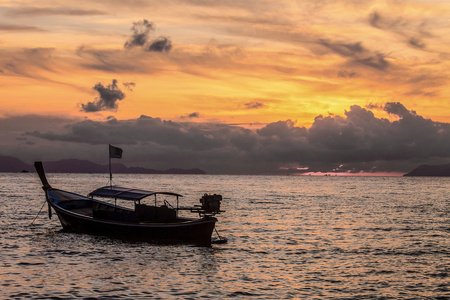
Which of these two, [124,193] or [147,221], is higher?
[124,193]

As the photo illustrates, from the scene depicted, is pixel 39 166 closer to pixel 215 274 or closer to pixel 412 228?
pixel 215 274

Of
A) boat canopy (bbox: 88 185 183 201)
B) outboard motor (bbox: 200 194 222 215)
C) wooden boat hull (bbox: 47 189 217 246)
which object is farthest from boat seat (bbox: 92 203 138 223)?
outboard motor (bbox: 200 194 222 215)

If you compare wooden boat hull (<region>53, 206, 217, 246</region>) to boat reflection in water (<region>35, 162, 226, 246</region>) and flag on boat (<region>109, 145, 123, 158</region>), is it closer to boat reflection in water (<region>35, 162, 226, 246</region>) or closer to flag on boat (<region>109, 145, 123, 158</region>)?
boat reflection in water (<region>35, 162, 226, 246</region>)

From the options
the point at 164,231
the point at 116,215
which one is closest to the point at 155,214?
the point at 164,231

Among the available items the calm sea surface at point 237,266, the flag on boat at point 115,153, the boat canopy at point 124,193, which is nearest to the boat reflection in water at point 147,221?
the boat canopy at point 124,193

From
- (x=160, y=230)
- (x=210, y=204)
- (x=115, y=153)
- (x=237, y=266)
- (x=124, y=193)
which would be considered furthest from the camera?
(x=115, y=153)

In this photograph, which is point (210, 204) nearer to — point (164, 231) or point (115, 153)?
point (164, 231)

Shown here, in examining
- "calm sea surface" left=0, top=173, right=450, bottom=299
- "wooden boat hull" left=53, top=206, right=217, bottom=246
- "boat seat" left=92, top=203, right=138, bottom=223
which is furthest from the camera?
"boat seat" left=92, top=203, right=138, bottom=223

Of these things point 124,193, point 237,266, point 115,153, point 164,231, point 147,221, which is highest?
point 115,153

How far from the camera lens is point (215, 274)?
25.3m

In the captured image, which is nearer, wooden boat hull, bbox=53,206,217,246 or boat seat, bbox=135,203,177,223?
wooden boat hull, bbox=53,206,217,246

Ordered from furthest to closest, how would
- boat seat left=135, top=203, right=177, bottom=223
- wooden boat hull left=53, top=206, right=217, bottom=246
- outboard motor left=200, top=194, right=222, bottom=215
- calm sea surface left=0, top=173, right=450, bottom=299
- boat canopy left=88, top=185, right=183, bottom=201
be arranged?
boat seat left=135, top=203, right=177, bottom=223 → boat canopy left=88, top=185, right=183, bottom=201 → wooden boat hull left=53, top=206, right=217, bottom=246 → outboard motor left=200, top=194, right=222, bottom=215 → calm sea surface left=0, top=173, right=450, bottom=299

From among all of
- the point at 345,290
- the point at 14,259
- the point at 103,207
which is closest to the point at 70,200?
the point at 103,207

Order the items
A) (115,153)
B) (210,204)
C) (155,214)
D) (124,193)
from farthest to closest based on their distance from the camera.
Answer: (115,153), (155,214), (124,193), (210,204)
